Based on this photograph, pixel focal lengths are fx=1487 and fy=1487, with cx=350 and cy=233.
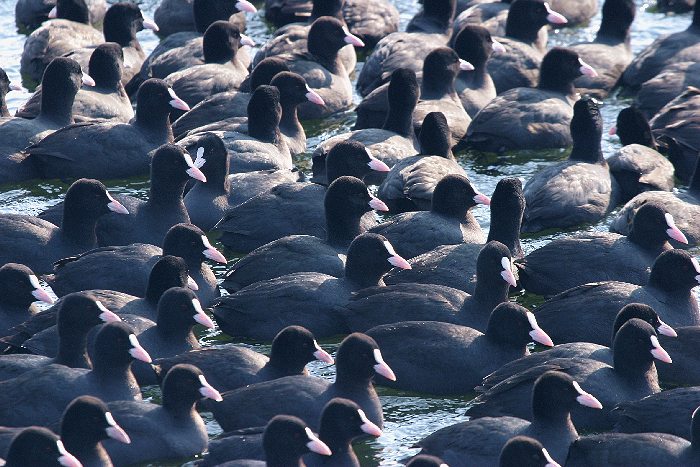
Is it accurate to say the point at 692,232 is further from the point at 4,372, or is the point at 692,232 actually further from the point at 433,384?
the point at 4,372

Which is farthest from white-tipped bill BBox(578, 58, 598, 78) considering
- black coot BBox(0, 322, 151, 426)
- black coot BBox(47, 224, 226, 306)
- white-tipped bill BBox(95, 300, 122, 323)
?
black coot BBox(0, 322, 151, 426)

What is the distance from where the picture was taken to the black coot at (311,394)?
9.79m

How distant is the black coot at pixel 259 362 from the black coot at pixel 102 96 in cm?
622

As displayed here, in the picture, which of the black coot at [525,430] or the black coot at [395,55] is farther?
the black coot at [395,55]

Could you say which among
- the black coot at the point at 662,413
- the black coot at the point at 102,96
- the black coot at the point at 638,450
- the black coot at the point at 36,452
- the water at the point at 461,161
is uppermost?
the black coot at the point at 36,452

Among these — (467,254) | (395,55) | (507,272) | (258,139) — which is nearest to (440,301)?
(507,272)

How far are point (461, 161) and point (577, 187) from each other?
2.01 m

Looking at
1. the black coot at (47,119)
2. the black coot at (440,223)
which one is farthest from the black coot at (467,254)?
the black coot at (47,119)

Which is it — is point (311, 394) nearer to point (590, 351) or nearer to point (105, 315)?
point (105, 315)

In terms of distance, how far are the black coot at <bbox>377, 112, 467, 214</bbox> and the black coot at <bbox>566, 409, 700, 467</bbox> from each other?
14.7 ft

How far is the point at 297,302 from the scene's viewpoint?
11.4 metres

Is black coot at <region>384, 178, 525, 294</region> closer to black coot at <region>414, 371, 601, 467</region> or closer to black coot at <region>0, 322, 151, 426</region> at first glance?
black coot at <region>414, 371, 601, 467</region>

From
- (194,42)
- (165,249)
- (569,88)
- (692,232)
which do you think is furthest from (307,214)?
(194,42)

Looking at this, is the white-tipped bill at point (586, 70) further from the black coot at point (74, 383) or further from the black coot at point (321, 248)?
the black coot at point (74, 383)
